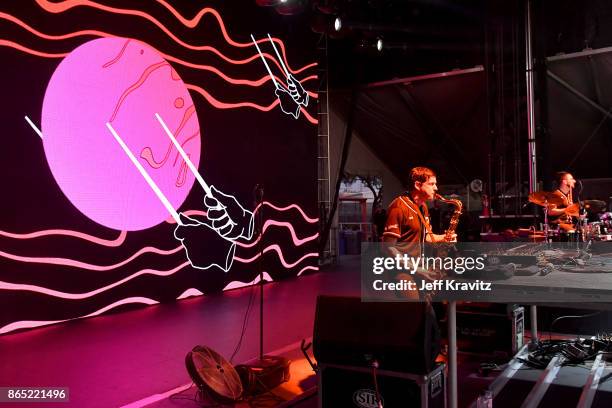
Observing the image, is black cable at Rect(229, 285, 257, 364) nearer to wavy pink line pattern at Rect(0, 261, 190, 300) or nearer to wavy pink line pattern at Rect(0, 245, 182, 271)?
wavy pink line pattern at Rect(0, 261, 190, 300)

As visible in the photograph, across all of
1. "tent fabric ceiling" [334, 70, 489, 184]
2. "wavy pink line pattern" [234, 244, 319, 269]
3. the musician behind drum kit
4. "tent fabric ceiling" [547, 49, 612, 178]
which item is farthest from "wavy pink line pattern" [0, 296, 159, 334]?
"tent fabric ceiling" [547, 49, 612, 178]

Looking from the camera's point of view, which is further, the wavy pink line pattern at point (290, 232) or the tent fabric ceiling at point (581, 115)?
the tent fabric ceiling at point (581, 115)

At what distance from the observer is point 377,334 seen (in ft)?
7.67

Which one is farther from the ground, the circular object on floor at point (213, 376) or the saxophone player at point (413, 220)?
the saxophone player at point (413, 220)

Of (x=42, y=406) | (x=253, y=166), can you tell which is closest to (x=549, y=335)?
(x=42, y=406)

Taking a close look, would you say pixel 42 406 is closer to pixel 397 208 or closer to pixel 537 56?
pixel 397 208

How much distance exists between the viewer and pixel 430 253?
307 cm

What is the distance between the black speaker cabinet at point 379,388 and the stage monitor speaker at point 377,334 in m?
0.04

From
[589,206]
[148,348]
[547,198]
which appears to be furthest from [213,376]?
[589,206]

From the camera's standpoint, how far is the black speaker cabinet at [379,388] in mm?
2271

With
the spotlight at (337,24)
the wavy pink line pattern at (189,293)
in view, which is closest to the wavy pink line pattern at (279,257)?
the wavy pink line pattern at (189,293)

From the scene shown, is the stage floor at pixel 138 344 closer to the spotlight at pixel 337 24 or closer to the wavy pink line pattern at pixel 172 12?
the wavy pink line pattern at pixel 172 12

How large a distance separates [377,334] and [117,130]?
4.49 m

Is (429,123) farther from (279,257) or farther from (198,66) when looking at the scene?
(198,66)
